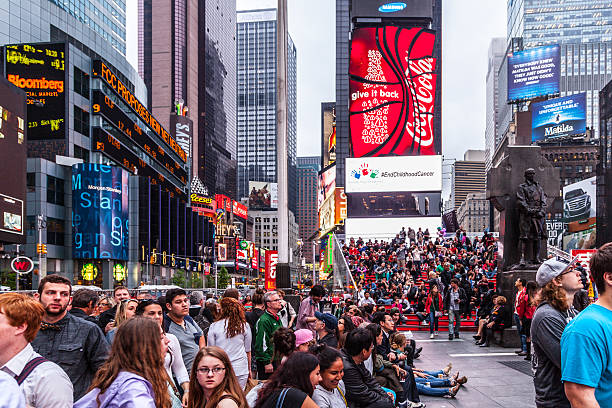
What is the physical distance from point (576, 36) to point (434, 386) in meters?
179

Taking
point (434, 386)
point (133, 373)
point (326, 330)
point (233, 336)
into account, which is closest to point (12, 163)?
point (326, 330)

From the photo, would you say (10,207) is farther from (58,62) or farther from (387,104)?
(387,104)

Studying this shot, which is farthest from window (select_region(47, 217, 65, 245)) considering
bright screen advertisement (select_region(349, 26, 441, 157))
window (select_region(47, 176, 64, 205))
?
bright screen advertisement (select_region(349, 26, 441, 157))

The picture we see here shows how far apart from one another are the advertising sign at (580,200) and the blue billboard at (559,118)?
22248 mm

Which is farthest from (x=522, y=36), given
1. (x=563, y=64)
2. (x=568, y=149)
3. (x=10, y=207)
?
(x=10, y=207)

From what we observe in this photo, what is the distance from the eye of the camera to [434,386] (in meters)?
9.98

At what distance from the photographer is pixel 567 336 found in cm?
306

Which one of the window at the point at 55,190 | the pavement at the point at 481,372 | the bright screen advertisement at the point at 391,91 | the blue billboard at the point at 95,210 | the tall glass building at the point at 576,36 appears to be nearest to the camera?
the pavement at the point at 481,372

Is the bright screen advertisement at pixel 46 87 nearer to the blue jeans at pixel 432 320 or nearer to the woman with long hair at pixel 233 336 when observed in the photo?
the blue jeans at pixel 432 320

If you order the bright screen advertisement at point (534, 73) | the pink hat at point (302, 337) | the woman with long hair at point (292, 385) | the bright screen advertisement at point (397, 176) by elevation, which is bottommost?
the pink hat at point (302, 337)

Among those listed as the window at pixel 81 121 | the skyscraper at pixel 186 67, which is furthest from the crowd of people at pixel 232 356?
the skyscraper at pixel 186 67

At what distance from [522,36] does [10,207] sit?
506ft

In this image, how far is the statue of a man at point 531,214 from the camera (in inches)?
619

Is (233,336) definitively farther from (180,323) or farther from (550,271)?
(550,271)
